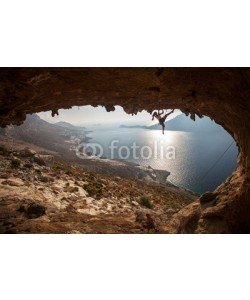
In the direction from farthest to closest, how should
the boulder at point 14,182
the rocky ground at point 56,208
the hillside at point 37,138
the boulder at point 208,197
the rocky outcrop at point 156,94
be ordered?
the hillside at point 37,138 < the boulder at point 14,182 < the boulder at point 208,197 < the rocky ground at point 56,208 < the rocky outcrop at point 156,94

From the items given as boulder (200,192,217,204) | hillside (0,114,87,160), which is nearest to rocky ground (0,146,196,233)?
boulder (200,192,217,204)

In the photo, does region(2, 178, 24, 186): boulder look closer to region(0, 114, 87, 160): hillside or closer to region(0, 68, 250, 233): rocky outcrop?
region(0, 68, 250, 233): rocky outcrop

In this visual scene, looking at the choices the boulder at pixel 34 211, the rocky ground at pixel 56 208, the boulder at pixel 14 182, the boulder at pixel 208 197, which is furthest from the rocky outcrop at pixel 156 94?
the boulder at pixel 14 182

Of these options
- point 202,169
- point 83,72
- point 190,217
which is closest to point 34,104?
point 83,72

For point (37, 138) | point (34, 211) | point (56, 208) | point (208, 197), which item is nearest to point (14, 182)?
point (56, 208)

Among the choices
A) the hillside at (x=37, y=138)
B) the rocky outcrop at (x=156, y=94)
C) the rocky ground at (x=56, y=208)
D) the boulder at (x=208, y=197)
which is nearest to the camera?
the rocky outcrop at (x=156, y=94)

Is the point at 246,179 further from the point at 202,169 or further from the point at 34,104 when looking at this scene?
the point at 202,169

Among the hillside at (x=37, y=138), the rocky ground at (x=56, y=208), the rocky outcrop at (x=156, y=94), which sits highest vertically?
the hillside at (x=37, y=138)

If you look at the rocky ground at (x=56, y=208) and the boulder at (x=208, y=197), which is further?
the boulder at (x=208, y=197)

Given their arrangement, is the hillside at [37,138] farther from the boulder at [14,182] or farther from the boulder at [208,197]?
the boulder at [208,197]
